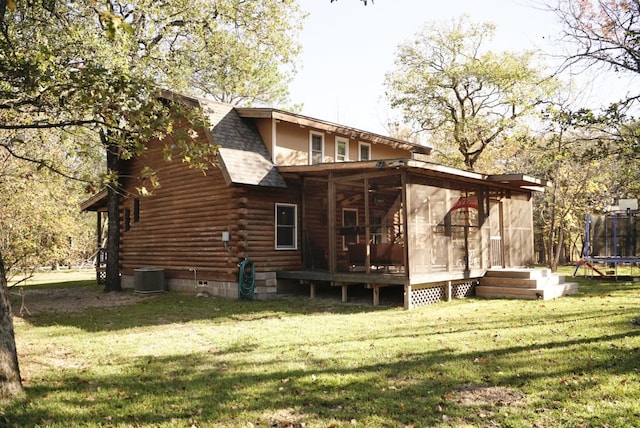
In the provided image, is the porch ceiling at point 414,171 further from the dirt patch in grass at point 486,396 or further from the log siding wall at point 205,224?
the dirt patch in grass at point 486,396

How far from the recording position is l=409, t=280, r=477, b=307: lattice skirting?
13.3 m

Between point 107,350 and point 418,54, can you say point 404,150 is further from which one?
point 107,350

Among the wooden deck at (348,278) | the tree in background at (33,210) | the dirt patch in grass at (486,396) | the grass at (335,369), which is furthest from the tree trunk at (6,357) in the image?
the wooden deck at (348,278)

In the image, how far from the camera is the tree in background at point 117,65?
290 inches

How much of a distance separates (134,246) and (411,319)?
12.6 m

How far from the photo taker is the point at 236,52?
22.4 metres

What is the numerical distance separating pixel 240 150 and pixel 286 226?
2.95m

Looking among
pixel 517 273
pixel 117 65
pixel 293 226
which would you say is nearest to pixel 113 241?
pixel 117 65

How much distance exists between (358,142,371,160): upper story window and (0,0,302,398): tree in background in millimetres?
6231

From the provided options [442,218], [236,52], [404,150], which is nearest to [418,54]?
[404,150]

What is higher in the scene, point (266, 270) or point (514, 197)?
point (514, 197)

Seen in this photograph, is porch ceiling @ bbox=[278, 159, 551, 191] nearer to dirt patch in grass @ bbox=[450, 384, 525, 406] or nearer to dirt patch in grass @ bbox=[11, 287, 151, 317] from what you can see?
dirt patch in grass @ bbox=[11, 287, 151, 317]

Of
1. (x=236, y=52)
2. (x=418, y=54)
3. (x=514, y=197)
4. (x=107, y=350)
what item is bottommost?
(x=107, y=350)

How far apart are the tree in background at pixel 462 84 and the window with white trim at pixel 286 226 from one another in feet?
47.9
